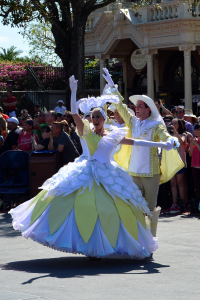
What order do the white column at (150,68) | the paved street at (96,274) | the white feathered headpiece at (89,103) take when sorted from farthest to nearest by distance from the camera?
the white column at (150,68), the white feathered headpiece at (89,103), the paved street at (96,274)

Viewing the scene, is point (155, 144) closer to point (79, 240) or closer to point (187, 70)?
point (79, 240)

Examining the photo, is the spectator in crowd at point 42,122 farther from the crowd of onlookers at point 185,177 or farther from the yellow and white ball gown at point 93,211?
the yellow and white ball gown at point 93,211

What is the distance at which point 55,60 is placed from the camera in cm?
3972

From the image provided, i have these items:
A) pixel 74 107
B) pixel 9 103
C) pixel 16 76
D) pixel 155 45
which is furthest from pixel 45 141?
pixel 16 76

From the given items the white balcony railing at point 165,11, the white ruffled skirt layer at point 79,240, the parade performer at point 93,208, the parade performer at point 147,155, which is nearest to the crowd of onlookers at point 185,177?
the parade performer at point 147,155

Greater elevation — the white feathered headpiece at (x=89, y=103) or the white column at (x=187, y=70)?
the white column at (x=187, y=70)

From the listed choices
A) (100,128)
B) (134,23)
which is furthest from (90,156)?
(134,23)

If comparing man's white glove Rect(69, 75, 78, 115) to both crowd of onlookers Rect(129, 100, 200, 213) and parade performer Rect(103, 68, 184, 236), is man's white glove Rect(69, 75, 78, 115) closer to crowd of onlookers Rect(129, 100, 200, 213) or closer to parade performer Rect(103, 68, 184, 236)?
parade performer Rect(103, 68, 184, 236)

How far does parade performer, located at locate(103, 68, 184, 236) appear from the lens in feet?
23.1

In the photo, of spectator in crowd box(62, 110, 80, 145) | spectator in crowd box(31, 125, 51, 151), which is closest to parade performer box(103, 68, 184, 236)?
spectator in crowd box(31, 125, 51, 151)

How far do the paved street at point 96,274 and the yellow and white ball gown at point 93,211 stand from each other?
26 centimetres

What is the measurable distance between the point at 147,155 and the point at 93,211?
1329 millimetres

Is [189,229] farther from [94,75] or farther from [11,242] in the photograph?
[94,75]

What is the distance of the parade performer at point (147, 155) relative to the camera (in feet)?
23.1
